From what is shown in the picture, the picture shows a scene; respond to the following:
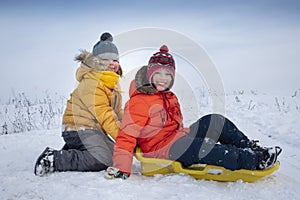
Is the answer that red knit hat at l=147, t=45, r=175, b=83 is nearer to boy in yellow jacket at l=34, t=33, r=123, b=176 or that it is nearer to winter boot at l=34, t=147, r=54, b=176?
boy in yellow jacket at l=34, t=33, r=123, b=176

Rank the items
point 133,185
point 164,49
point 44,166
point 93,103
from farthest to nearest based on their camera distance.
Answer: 1. point 164,49
2. point 93,103
3. point 44,166
4. point 133,185

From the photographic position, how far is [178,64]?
3654 millimetres

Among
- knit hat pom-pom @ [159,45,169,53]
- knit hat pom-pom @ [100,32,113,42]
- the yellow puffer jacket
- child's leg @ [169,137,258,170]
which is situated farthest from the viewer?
knit hat pom-pom @ [100,32,113,42]

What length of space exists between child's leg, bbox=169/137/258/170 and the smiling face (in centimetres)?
66

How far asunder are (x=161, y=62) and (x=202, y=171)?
1.24 metres

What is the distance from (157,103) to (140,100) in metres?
0.18

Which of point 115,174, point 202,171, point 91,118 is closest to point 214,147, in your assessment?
point 202,171

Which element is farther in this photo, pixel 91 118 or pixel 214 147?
pixel 91 118

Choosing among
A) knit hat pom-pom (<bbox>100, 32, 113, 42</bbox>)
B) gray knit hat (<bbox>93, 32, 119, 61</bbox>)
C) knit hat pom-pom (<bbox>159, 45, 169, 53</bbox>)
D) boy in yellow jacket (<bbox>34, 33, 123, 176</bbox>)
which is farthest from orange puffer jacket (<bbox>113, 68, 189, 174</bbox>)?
knit hat pom-pom (<bbox>100, 32, 113, 42</bbox>)

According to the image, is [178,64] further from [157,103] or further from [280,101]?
[280,101]

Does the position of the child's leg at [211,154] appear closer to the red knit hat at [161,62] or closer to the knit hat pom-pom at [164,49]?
the red knit hat at [161,62]

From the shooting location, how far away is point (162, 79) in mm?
3377

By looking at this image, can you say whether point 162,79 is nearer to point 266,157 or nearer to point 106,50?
point 106,50

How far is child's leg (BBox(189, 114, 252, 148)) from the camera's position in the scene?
3.11 m
